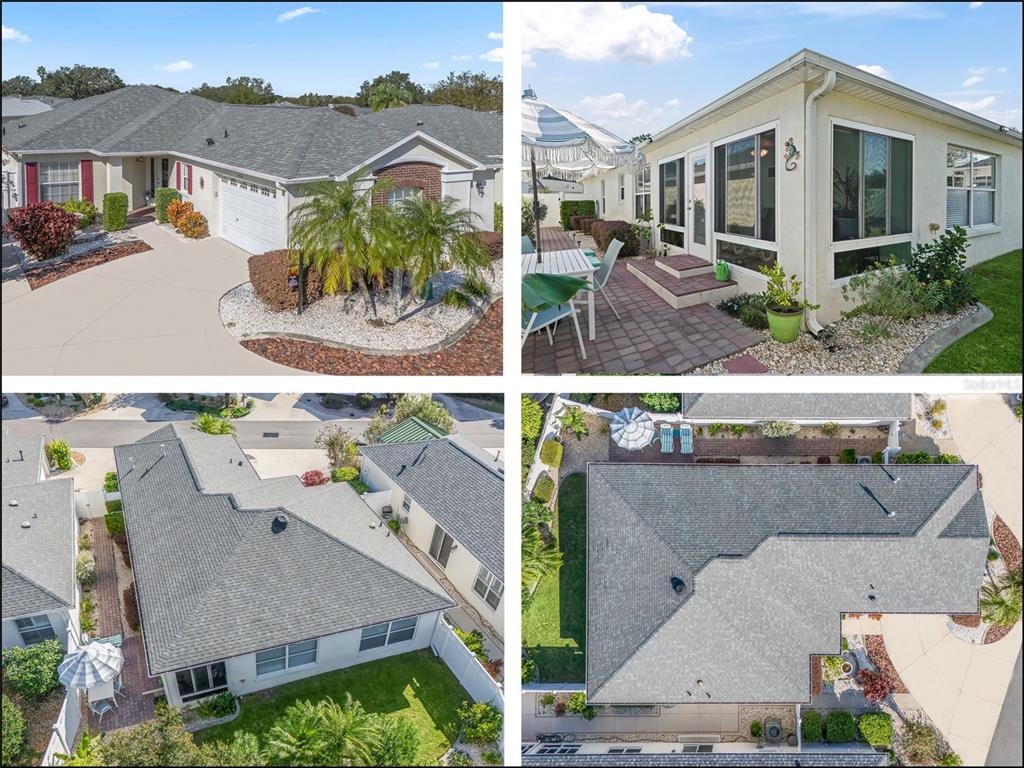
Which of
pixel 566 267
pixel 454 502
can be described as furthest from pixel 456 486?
pixel 566 267

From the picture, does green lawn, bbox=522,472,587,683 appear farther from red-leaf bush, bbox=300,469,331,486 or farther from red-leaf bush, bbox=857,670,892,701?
red-leaf bush, bbox=857,670,892,701

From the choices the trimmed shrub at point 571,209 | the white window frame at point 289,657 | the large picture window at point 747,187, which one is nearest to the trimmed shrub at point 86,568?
the white window frame at point 289,657

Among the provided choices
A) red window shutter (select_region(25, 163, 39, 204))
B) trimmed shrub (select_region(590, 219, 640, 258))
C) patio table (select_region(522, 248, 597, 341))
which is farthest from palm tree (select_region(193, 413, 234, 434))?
trimmed shrub (select_region(590, 219, 640, 258))

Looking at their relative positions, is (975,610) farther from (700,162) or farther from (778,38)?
(778,38)

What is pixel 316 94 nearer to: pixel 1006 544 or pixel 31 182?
pixel 31 182

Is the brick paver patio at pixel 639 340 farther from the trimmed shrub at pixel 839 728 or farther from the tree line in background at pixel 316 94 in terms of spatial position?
the trimmed shrub at pixel 839 728

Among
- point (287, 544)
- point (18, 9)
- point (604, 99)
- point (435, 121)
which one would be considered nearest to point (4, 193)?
point (18, 9)
